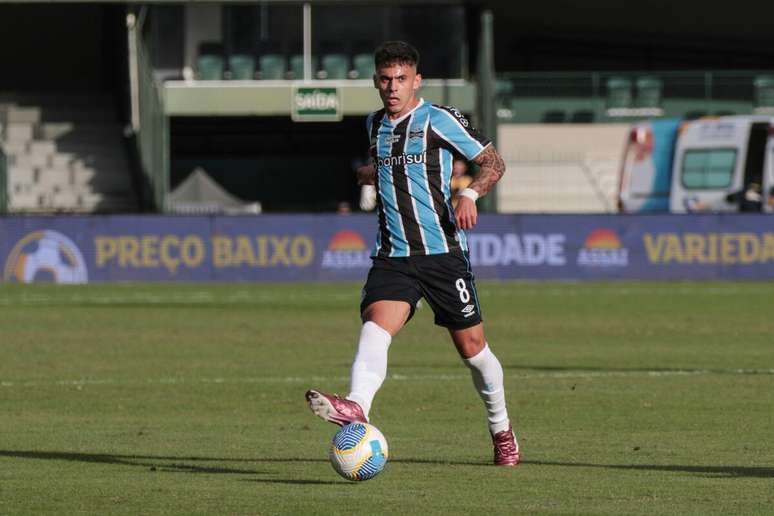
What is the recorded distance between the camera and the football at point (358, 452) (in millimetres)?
7738

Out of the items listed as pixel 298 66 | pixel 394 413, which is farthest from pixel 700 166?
pixel 394 413

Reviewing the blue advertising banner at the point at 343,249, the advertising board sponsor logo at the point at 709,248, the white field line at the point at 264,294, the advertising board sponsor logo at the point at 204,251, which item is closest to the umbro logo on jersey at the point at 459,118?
the white field line at the point at 264,294

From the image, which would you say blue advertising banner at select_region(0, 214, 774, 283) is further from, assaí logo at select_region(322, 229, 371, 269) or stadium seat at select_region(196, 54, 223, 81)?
stadium seat at select_region(196, 54, 223, 81)

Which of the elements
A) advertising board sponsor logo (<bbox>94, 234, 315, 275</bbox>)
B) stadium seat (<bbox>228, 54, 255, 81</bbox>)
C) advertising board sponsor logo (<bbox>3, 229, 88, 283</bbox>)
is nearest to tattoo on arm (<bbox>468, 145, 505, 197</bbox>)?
advertising board sponsor logo (<bbox>94, 234, 315, 275</bbox>)

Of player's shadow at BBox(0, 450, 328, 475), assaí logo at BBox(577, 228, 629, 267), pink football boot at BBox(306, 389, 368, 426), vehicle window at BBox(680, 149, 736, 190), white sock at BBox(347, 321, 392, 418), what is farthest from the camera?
vehicle window at BBox(680, 149, 736, 190)

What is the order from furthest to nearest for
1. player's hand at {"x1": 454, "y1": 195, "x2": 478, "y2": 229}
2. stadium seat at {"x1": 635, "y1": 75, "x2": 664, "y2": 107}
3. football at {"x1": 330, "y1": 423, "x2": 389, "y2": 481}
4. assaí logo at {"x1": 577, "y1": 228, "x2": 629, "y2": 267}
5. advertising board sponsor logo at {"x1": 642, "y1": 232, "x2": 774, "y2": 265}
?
1. stadium seat at {"x1": 635, "y1": 75, "x2": 664, "y2": 107}
2. assaí logo at {"x1": 577, "y1": 228, "x2": 629, "y2": 267}
3. advertising board sponsor logo at {"x1": 642, "y1": 232, "x2": 774, "y2": 265}
4. player's hand at {"x1": 454, "y1": 195, "x2": 478, "y2": 229}
5. football at {"x1": 330, "y1": 423, "x2": 389, "y2": 481}

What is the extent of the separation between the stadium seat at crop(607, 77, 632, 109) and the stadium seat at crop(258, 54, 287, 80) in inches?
334

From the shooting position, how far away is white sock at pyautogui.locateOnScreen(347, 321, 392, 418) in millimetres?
8109

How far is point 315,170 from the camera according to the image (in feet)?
163

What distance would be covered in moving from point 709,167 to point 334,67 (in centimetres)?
1307

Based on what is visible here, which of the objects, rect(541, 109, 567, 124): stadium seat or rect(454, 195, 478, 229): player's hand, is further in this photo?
rect(541, 109, 567, 124): stadium seat

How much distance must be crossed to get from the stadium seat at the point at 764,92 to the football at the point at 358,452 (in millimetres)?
35861

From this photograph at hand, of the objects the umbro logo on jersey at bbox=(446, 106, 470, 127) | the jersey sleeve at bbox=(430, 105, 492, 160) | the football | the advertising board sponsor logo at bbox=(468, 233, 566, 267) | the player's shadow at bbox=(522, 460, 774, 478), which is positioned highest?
the umbro logo on jersey at bbox=(446, 106, 470, 127)

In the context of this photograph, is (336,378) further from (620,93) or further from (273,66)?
(273,66)
